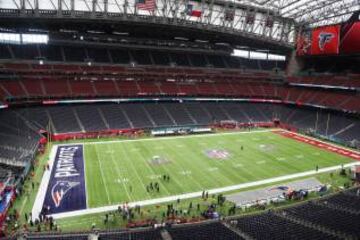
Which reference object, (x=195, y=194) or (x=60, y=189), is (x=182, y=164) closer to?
(x=195, y=194)

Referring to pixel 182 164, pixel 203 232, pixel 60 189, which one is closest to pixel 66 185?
pixel 60 189

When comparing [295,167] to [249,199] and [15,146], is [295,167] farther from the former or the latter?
[15,146]

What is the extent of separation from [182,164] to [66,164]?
44.0 ft

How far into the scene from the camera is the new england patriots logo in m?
28.5

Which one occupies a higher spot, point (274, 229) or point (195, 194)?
point (274, 229)

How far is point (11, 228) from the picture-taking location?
75.9ft

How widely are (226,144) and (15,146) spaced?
28.3 m

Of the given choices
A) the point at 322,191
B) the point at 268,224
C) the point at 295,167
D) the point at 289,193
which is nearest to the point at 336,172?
the point at 295,167

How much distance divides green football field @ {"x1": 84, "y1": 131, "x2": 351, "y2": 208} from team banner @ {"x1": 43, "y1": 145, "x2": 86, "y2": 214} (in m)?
0.87

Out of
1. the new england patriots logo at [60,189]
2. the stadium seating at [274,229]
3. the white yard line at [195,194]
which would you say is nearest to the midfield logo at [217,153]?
the white yard line at [195,194]

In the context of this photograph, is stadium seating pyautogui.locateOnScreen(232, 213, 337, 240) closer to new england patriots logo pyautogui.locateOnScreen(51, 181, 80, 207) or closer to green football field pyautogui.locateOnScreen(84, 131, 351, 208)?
green football field pyautogui.locateOnScreen(84, 131, 351, 208)

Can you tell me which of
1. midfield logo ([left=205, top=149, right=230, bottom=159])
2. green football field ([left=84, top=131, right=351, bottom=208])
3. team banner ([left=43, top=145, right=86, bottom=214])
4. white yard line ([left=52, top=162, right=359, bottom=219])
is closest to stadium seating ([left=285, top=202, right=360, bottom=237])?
white yard line ([left=52, top=162, right=359, bottom=219])

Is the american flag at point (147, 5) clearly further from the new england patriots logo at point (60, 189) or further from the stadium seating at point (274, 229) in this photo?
the stadium seating at point (274, 229)

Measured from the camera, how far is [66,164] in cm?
3716
